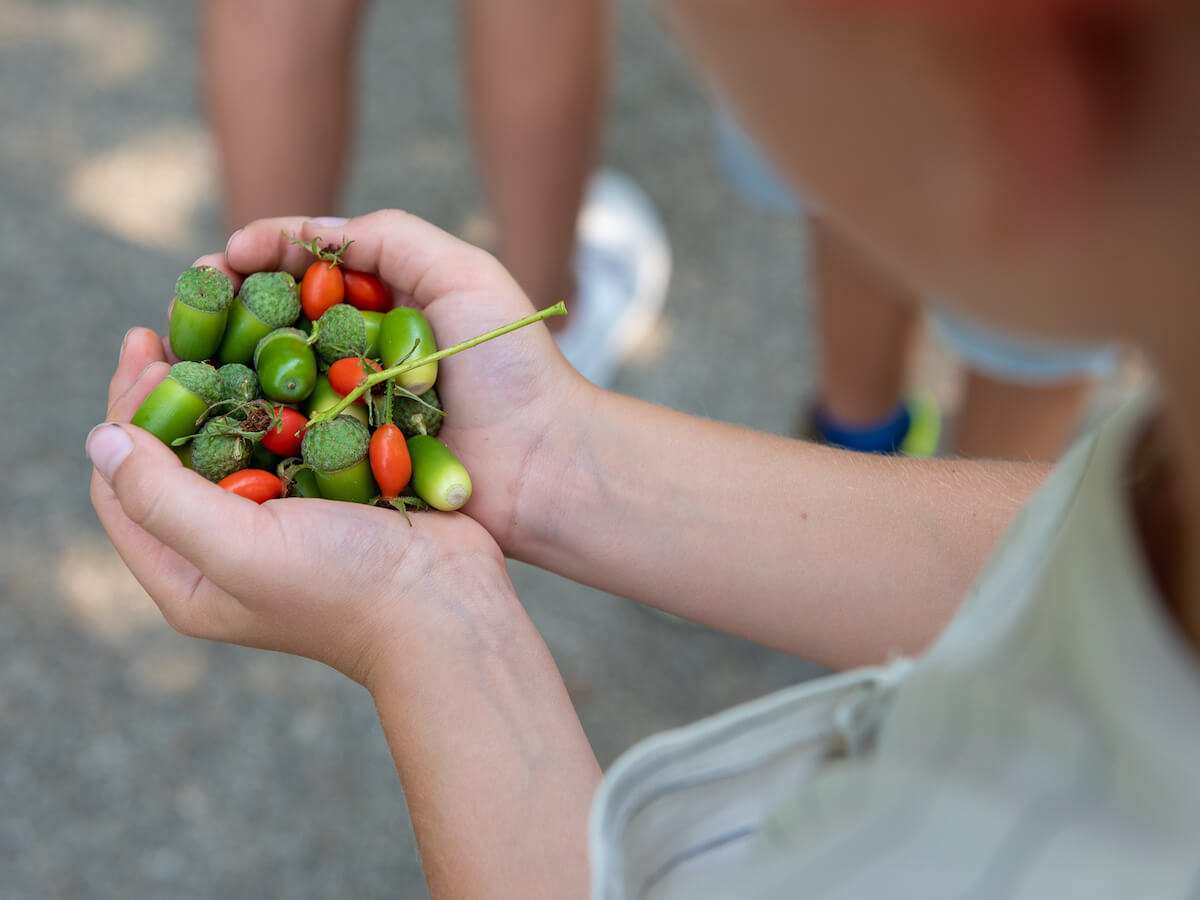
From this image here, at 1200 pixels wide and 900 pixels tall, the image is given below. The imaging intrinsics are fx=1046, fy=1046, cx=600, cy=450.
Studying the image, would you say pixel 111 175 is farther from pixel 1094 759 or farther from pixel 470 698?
pixel 1094 759

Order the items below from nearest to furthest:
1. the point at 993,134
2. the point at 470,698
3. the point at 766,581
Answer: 1. the point at 993,134
2. the point at 470,698
3. the point at 766,581

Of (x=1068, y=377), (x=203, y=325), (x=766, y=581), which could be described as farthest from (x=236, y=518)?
(x=1068, y=377)

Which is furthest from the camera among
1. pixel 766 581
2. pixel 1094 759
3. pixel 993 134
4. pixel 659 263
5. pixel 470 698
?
pixel 659 263

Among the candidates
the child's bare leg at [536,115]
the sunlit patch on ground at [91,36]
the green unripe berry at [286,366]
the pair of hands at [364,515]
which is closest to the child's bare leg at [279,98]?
the child's bare leg at [536,115]

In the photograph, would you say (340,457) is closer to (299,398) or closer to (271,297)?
(299,398)

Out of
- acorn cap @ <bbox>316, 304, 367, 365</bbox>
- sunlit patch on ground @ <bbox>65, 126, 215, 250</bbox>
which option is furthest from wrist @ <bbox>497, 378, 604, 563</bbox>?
sunlit patch on ground @ <bbox>65, 126, 215, 250</bbox>

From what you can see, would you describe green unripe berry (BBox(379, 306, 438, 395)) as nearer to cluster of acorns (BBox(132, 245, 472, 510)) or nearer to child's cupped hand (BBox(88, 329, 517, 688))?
cluster of acorns (BBox(132, 245, 472, 510))
